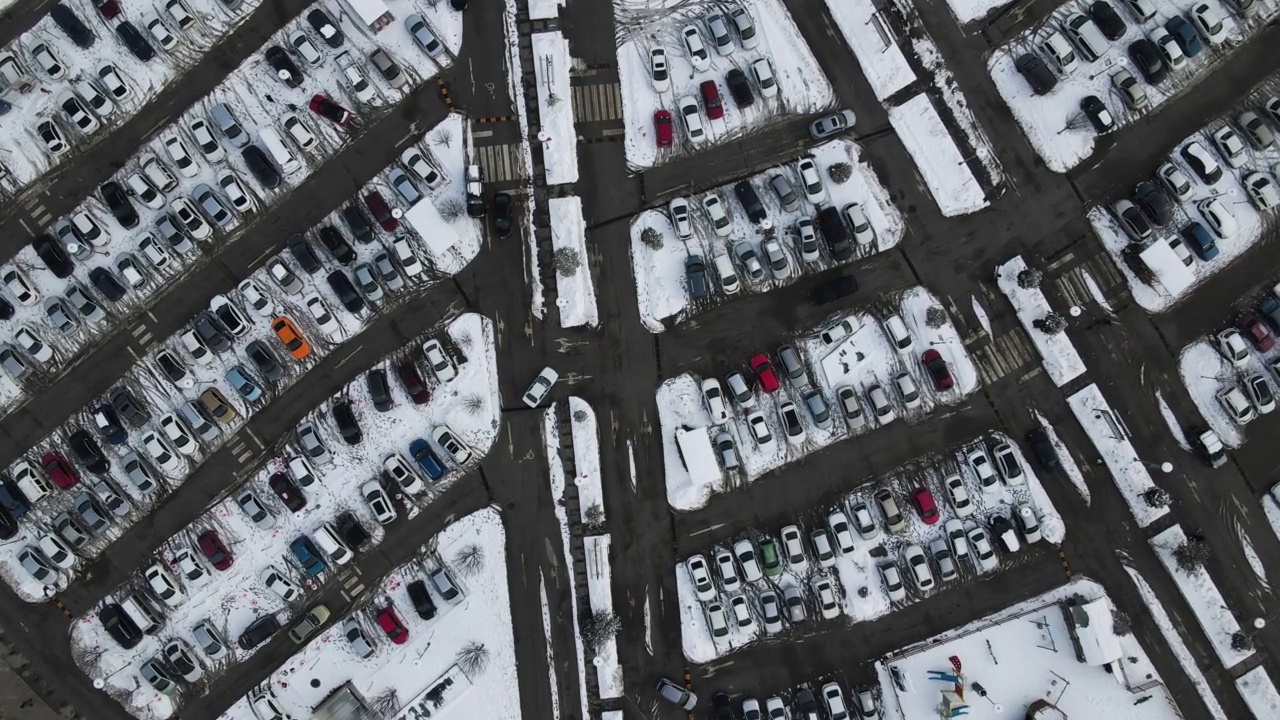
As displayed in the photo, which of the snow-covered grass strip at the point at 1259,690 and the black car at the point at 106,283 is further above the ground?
the black car at the point at 106,283

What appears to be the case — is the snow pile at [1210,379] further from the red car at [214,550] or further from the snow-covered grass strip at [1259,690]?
the red car at [214,550]

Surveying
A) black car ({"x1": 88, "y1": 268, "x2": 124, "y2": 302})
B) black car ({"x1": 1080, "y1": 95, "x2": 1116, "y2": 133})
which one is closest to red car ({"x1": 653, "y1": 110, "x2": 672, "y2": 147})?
black car ({"x1": 1080, "y1": 95, "x2": 1116, "y2": 133})

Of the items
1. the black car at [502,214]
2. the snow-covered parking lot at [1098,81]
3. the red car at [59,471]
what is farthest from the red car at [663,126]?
the red car at [59,471]

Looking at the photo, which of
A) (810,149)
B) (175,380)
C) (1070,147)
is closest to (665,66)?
(810,149)

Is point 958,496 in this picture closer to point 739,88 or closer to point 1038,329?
point 1038,329

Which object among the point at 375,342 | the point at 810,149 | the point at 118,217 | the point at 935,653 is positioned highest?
the point at 118,217

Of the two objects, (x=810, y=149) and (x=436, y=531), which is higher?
(x=810, y=149)

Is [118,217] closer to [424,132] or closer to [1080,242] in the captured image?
[424,132]

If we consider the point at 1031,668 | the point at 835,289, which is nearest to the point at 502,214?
the point at 835,289
